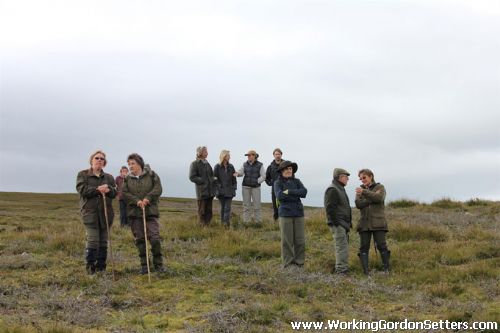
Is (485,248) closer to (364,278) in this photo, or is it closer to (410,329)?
(364,278)

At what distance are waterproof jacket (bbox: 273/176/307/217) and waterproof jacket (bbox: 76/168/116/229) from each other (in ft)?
9.51

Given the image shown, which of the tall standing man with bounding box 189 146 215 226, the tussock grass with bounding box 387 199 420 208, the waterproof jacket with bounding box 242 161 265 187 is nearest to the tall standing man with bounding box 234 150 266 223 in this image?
the waterproof jacket with bounding box 242 161 265 187

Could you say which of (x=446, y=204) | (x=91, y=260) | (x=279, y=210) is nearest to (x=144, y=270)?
(x=91, y=260)

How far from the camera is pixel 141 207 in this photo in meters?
9.12

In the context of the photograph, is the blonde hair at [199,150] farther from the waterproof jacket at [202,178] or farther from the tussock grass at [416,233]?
the tussock grass at [416,233]

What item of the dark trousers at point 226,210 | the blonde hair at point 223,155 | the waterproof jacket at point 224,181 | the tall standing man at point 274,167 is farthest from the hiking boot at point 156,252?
the tall standing man at point 274,167

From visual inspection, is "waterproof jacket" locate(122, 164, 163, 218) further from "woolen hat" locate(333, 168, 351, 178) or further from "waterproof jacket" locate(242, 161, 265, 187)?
"waterproof jacket" locate(242, 161, 265, 187)

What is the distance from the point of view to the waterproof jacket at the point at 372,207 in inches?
381

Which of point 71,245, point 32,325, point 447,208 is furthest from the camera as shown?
point 447,208

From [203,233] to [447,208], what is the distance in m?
12.4

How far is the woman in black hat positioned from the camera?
9.81 meters

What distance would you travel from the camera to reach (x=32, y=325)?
20.2 feet

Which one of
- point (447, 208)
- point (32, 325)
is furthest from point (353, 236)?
point (447, 208)

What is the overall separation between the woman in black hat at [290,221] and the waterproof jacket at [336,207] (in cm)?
46
